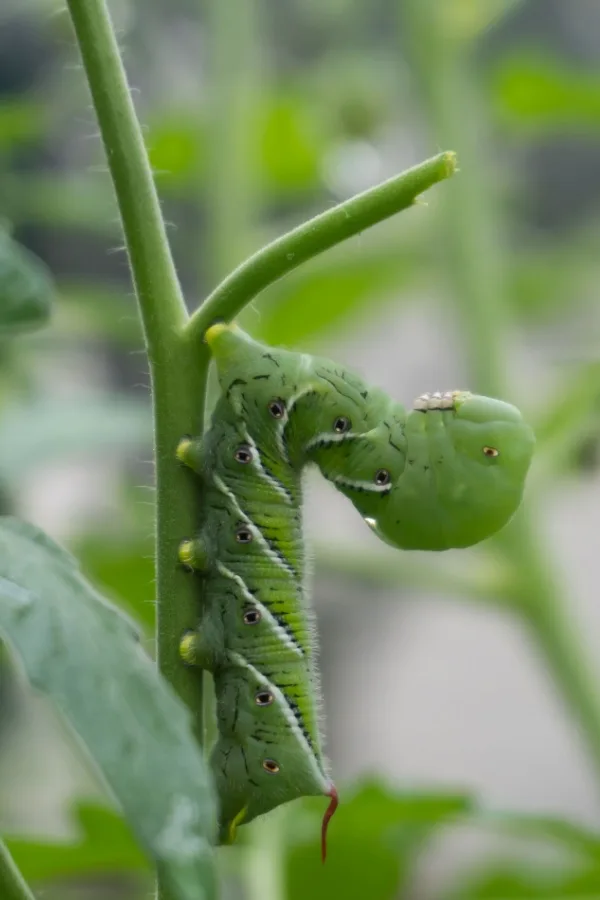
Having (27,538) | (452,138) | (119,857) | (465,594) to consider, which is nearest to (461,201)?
(452,138)

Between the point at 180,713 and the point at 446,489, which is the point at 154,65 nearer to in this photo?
the point at 446,489

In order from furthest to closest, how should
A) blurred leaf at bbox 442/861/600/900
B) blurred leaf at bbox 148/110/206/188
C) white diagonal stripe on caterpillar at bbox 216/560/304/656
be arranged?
blurred leaf at bbox 148/110/206/188 < blurred leaf at bbox 442/861/600/900 < white diagonal stripe on caterpillar at bbox 216/560/304/656

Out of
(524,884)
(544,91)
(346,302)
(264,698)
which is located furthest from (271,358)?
(544,91)

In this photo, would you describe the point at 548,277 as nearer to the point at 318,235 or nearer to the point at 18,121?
the point at 18,121

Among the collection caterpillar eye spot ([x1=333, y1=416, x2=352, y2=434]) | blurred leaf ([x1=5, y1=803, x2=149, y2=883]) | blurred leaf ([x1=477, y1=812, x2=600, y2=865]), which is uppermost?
caterpillar eye spot ([x1=333, y1=416, x2=352, y2=434])

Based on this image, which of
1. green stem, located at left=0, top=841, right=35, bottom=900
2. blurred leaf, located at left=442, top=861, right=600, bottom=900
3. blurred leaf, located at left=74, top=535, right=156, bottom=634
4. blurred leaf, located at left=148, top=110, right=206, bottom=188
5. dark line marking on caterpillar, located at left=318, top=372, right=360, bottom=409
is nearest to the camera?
green stem, located at left=0, top=841, right=35, bottom=900

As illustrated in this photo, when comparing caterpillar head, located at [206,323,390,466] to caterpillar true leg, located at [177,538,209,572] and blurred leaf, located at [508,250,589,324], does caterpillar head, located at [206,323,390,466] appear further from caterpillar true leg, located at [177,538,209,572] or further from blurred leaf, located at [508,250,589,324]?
blurred leaf, located at [508,250,589,324]

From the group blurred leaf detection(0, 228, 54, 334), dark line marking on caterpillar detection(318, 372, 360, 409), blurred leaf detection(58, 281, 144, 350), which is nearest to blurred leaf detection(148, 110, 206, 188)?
blurred leaf detection(58, 281, 144, 350)
